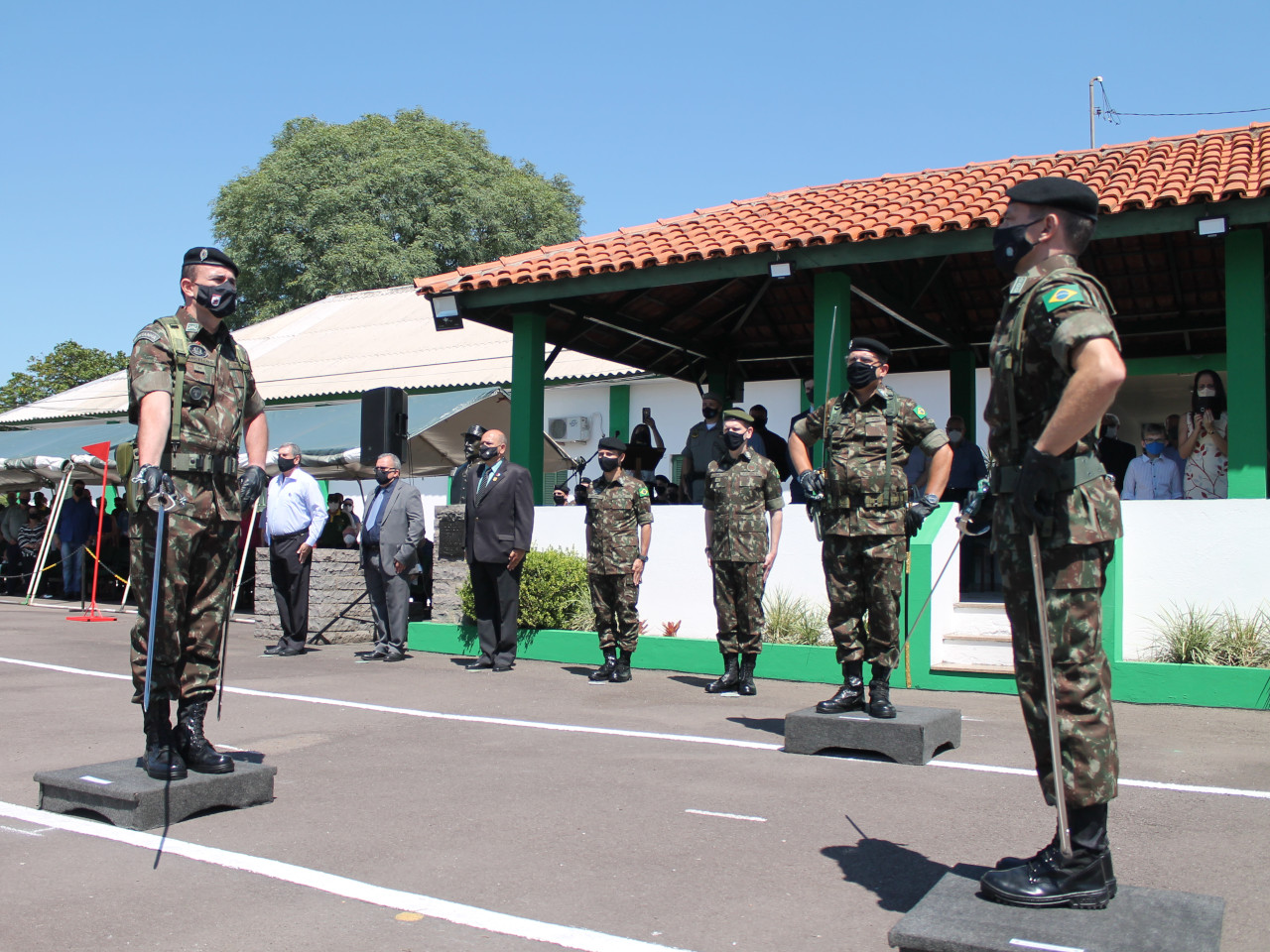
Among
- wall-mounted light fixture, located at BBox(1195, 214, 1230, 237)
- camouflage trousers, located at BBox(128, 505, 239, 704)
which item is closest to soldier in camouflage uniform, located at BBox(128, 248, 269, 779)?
camouflage trousers, located at BBox(128, 505, 239, 704)

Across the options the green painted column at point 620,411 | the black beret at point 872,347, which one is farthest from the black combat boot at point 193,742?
the green painted column at point 620,411

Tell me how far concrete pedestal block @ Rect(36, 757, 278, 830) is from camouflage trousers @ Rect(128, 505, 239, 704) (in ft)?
1.10

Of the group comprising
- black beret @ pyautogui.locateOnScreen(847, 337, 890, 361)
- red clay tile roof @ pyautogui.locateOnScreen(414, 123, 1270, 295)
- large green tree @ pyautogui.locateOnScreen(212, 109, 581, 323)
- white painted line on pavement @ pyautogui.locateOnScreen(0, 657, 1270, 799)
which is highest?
large green tree @ pyautogui.locateOnScreen(212, 109, 581, 323)

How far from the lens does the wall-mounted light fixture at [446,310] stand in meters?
12.1

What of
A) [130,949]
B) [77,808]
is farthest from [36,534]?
[130,949]

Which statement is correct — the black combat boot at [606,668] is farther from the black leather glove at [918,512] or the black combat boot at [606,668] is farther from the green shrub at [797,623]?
the black leather glove at [918,512]

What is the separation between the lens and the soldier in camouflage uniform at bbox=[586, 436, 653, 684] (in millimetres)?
9008

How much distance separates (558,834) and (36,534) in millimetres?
19549

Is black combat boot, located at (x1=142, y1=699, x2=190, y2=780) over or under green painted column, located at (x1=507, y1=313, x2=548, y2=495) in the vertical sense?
under

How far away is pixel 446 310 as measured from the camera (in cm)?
1218

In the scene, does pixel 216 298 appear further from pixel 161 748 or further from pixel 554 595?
pixel 554 595

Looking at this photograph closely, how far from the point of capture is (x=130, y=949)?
3207 mm

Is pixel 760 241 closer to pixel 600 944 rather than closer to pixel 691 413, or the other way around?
pixel 600 944

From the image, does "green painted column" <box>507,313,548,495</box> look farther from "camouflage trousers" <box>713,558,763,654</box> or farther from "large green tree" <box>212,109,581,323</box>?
"large green tree" <box>212,109,581,323</box>
